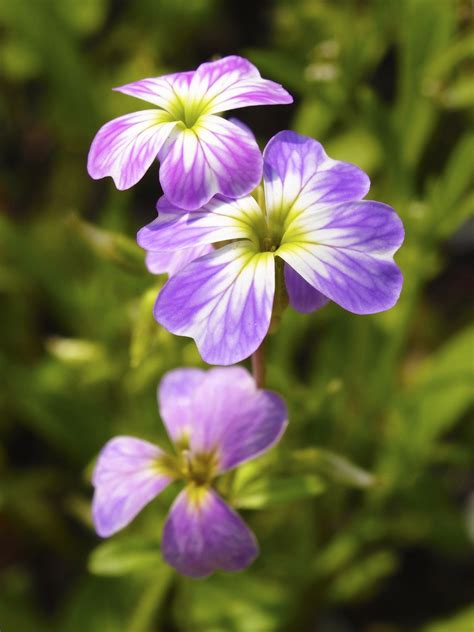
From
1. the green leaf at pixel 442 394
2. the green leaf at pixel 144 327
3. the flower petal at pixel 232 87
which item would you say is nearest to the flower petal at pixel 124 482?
the green leaf at pixel 144 327

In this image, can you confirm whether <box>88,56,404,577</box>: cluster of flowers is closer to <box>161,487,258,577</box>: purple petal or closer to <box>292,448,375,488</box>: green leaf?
<box>161,487,258,577</box>: purple petal

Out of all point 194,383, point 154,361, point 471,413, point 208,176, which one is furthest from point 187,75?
point 471,413

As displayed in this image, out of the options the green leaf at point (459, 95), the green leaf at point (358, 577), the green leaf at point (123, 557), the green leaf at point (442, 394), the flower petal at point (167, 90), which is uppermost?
the green leaf at point (459, 95)

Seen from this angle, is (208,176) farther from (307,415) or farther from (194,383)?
(307,415)

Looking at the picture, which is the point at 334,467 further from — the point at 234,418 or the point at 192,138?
the point at 192,138

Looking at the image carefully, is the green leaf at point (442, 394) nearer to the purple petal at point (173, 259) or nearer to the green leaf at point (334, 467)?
the green leaf at point (334, 467)

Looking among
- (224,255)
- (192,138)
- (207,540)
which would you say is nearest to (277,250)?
(224,255)

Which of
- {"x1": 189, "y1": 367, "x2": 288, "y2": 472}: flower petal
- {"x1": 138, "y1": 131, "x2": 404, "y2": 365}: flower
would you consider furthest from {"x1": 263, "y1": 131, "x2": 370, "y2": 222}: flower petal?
{"x1": 189, "y1": 367, "x2": 288, "y2": 472}: flower petal
